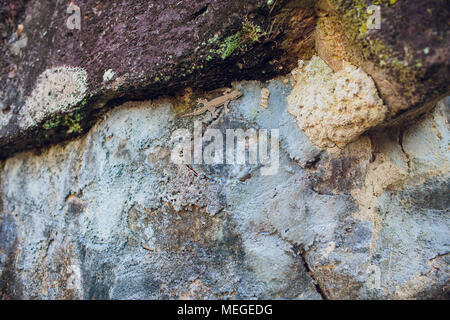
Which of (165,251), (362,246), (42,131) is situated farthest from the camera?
(42,131)

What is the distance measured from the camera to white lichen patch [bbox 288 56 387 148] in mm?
966

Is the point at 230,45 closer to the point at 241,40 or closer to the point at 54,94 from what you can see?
the point at 241,40

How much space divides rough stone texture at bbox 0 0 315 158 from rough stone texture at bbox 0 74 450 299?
10 cm

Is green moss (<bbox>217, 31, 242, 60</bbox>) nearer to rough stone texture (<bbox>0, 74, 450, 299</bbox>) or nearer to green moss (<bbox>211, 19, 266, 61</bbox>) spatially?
green moss (<bbox>211, 19, 266, 61</bbox>)

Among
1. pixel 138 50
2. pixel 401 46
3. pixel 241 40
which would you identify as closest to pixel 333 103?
pixel 401 46

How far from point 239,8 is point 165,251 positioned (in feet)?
2.52

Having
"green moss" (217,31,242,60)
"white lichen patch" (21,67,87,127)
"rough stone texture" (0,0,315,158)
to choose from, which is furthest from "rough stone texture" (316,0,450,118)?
"white lichen patch" (21,67,87,127)

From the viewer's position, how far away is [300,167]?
1.09 metres

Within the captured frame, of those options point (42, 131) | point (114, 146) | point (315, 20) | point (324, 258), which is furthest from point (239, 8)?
point (42, 131)

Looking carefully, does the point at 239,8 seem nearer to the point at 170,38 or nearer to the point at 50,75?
the point at 170,38

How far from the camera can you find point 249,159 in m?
1.12

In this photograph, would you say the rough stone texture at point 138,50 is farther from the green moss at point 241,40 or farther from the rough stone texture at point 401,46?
the rough stone texture at point 401,46

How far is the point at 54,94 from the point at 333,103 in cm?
98

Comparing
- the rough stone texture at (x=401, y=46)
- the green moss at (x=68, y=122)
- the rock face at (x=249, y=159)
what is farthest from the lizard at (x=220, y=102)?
the green moss at (x=68, y=122)
